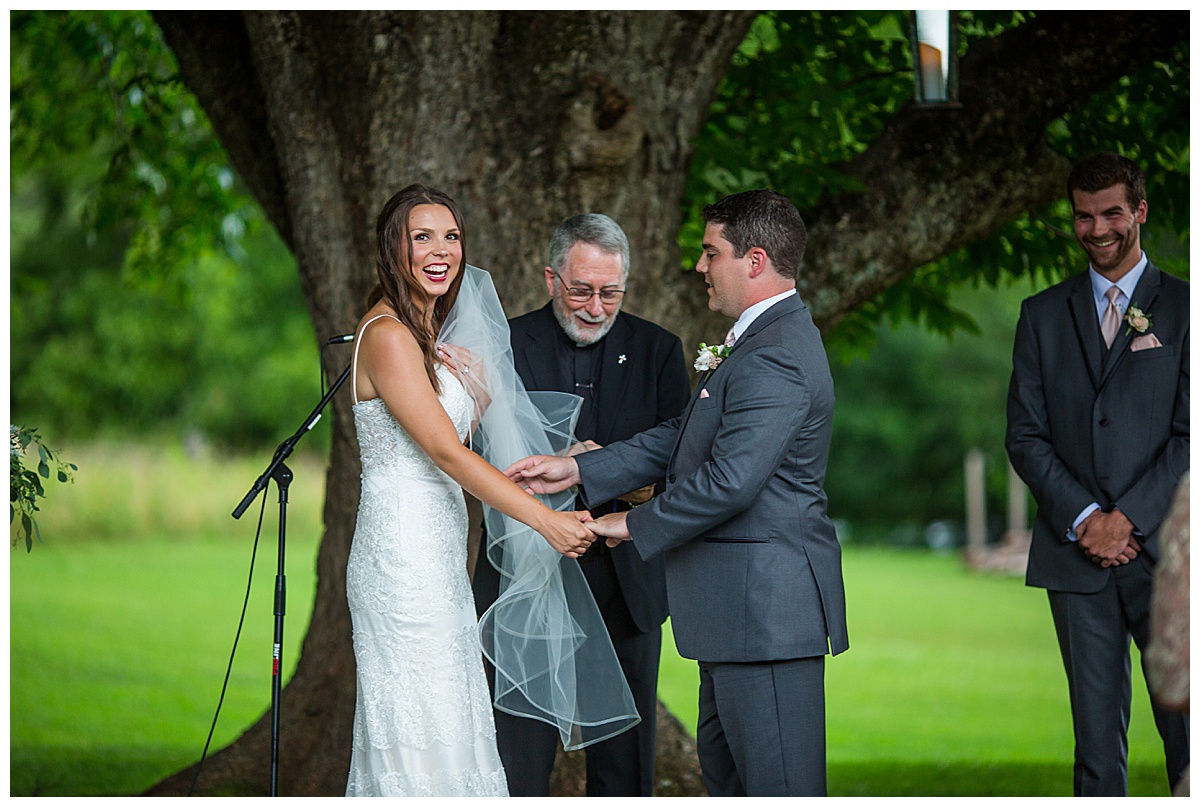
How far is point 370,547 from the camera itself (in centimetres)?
389

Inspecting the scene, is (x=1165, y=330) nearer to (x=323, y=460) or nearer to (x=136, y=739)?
(x=136, y=739)

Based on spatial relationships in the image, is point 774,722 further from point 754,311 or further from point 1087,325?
point 1087,325

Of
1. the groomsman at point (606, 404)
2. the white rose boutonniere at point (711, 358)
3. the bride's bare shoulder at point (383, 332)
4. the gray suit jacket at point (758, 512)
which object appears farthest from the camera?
the groomsman at point (606, 404)

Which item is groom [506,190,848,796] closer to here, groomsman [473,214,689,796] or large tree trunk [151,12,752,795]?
groomsman [473,214,689,796]

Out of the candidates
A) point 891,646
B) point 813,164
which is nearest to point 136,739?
point 813,164

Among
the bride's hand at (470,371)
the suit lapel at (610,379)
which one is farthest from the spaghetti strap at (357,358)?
the suit lapel at (610,379)

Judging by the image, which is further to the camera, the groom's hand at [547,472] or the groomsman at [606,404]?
the groomsman at [606,404]

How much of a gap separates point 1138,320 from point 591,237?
69.5 inches

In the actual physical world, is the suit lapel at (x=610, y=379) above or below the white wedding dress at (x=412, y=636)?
above

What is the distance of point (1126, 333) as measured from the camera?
408 cm

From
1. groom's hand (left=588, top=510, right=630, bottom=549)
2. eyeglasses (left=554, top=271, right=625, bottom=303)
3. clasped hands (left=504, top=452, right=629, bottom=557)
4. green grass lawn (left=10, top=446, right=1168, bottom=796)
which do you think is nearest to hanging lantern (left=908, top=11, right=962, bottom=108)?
eyeglasses (left=554, top=271, right=625, bottom=303)

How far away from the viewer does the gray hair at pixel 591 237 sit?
421 cm

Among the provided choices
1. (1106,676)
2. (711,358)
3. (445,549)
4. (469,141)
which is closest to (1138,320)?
(1106,676)

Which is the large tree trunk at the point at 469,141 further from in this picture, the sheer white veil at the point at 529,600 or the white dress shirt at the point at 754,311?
the white dress shirt at the point at 754,311
